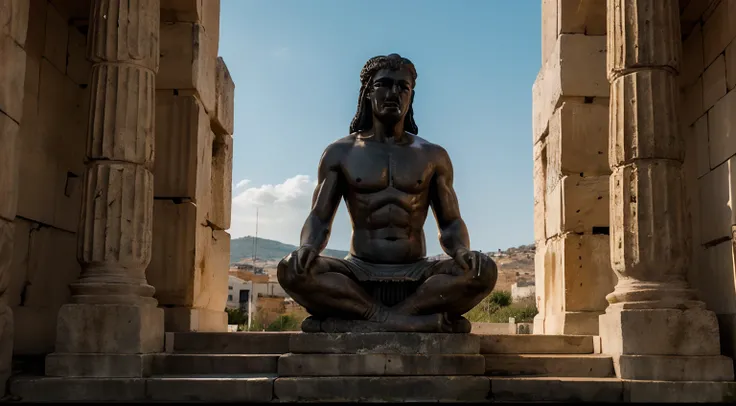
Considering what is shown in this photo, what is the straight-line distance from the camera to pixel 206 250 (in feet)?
30.8

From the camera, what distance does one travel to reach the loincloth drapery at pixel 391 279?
7211 mm

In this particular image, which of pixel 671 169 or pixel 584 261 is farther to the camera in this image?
pixel 584 261

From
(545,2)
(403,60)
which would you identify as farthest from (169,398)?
(545,2)

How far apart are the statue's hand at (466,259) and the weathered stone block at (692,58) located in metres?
3.25

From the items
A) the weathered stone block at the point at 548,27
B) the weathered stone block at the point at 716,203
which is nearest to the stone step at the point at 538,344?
the weathered stone block at the point at 716,203

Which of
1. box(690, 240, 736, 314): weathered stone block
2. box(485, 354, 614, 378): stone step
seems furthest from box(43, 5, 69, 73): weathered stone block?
box(690, 240, 736, 314): weathered stone block

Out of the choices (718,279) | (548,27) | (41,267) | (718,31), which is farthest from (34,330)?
(718,31)

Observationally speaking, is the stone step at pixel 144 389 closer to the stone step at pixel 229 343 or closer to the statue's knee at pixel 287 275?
the statue's knee at pixel 287 275

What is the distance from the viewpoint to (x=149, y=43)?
297 inches

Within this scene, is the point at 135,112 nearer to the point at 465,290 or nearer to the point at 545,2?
the point at 465,290

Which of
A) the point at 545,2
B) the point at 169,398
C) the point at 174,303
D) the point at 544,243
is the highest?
the point at 545,2

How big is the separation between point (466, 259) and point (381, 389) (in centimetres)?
138

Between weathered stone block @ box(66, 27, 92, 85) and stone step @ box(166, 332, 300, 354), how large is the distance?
3.19m

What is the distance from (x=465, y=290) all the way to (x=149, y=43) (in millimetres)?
3705
